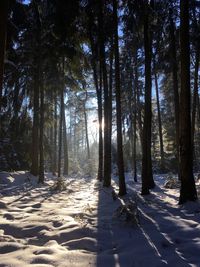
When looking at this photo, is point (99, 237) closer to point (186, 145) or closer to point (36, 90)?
point (186, 145)

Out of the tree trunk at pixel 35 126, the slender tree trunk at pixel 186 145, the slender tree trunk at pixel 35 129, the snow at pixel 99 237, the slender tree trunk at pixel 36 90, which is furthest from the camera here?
the slender tree trunk at pixel 35 129

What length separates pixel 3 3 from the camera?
7164mm

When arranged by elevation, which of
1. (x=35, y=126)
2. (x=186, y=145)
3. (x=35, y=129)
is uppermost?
(x=35, y=126)

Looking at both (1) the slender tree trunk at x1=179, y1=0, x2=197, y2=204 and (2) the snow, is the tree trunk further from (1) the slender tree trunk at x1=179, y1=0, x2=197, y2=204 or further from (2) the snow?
(1) the slender tree trunk at x1=179, y1=0, x2=197, y2=204

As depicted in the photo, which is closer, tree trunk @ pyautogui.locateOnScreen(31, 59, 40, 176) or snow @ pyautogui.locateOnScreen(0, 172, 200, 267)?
snow @ pyautogui.locateOnScreen(0, 172, 200, 267)

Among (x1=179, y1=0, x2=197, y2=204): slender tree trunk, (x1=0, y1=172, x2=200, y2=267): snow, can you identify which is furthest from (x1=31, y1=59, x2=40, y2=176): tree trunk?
(x1=179, y1=0, x2=197, y2=204): slender tree trunk

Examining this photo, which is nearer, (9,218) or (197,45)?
(9,218)

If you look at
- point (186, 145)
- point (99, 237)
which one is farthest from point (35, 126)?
point (99, 237)

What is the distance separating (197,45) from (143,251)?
532 inches

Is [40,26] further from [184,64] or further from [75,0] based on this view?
[184,64]

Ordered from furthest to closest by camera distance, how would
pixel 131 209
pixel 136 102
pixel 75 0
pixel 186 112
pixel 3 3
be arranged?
1. pixel 136 102
2. pixel 75 0
3. pixel 186 112
4. pixel 3 3
5. pixel 131 209

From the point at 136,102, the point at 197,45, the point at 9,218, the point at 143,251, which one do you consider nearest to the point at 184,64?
the point at 143,251

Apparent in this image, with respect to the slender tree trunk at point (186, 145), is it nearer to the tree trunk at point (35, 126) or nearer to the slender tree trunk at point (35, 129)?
the tree trunk at point (35, 126)

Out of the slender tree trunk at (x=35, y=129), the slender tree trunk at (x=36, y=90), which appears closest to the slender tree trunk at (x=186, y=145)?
the slender tree trunk at (x=36, y=90)
